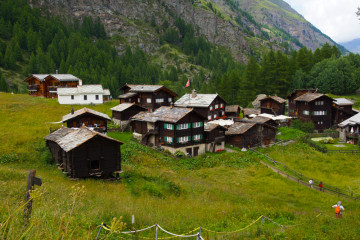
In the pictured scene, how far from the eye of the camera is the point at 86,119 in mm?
42562

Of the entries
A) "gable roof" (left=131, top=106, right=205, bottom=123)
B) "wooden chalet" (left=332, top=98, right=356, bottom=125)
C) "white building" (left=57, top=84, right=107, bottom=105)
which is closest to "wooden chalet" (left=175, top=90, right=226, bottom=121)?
"gable roof" (left=131, top=106, right=205, bottom=123)

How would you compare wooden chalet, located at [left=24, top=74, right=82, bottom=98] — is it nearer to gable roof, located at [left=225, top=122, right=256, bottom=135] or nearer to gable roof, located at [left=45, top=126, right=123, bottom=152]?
gable roof, located at [left=225, top=122, right=256, bottom=135]

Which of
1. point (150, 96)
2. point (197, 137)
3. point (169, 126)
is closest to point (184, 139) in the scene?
point (197, 137)

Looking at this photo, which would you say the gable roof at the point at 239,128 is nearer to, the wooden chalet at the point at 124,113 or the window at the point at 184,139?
the window at the point at 184,139

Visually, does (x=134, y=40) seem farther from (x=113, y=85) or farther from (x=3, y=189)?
(x=3, y=189)

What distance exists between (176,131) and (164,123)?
9.18ft

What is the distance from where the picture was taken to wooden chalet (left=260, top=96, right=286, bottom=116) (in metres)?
70.7

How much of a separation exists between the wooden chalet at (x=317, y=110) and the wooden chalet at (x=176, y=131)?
29284 millimetres

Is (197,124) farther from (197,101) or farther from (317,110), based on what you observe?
(317,110)

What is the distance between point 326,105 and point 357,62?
45454mm

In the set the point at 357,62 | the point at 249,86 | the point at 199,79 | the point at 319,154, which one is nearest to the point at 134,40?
the point at 199,79

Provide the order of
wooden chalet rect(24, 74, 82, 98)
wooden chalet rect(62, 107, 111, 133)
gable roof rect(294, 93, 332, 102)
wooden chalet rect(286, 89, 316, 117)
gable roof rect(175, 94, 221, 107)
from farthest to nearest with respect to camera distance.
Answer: wooden chalet rect(24, 74, 82, 98) → wooden chalet rect(286, 89, 316, 117) → gable roof rect(175, 94, 221, 107) → gable roof rect(294, 93, 332, 102) → wooden chalet rect(62, 107, 111, 133)

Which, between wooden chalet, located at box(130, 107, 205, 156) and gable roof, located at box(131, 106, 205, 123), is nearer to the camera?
wooden chalet, located at box(130, 107, 205, 156)

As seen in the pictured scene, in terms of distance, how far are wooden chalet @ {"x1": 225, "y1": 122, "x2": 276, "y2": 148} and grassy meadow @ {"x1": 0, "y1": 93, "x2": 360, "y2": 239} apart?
3.58 m
